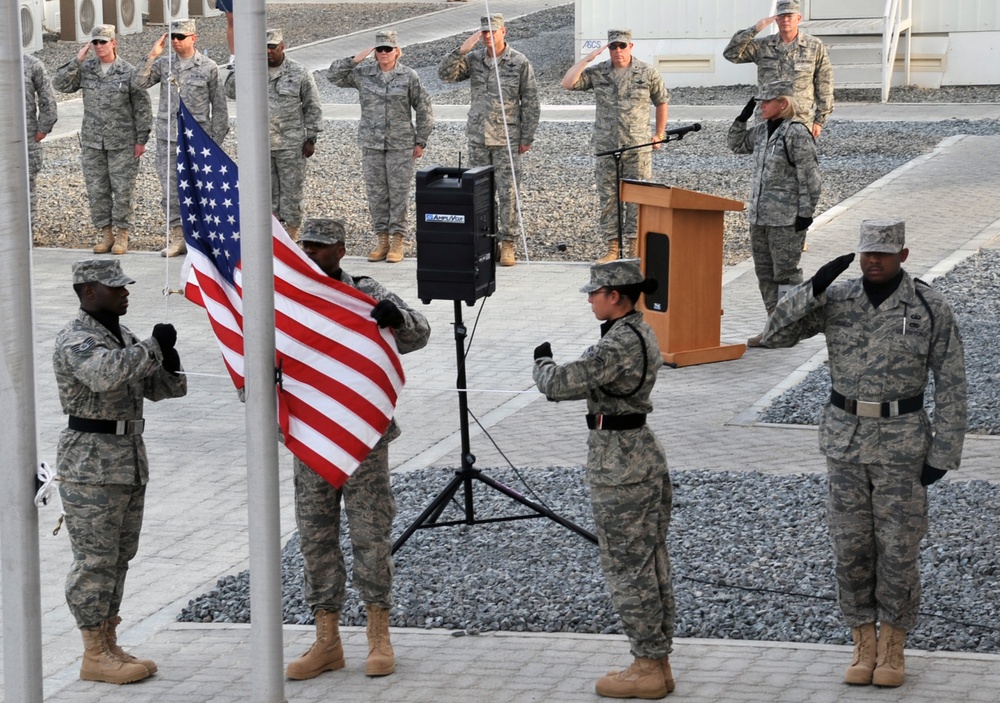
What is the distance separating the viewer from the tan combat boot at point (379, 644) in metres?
7.22

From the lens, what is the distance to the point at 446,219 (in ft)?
28.5

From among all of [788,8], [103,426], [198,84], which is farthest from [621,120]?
[103,426]

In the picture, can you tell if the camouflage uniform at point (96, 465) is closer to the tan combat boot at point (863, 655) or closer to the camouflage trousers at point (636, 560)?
the camouflage trousers at point (636, 560)

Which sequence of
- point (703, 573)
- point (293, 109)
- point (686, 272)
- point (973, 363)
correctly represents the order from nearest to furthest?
point (703, 573), point (973, 363), point (686, 272), point (293, 109)

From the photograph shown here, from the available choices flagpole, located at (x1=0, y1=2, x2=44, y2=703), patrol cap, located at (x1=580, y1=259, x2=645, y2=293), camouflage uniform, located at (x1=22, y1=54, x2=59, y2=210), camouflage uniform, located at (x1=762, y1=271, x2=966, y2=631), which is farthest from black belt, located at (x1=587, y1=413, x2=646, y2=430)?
camouflage uniform, located at (x1=22, y1=54, x2=59, y2=210)

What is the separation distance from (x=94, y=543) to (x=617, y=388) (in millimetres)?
2455

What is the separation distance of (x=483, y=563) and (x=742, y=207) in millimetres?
5699

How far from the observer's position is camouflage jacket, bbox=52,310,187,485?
7.02 meters

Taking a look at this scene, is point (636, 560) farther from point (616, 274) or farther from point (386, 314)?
point (386, 314)

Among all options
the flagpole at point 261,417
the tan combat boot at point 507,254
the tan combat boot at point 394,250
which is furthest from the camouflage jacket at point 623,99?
the flagpole at point 261,417

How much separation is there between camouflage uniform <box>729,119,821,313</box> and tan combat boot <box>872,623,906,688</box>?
6097 mm

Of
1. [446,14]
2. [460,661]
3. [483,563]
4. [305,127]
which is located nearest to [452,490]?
[483,563]

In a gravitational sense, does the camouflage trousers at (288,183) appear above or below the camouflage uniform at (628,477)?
above

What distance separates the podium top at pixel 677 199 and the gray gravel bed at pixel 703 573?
357 centimetres
